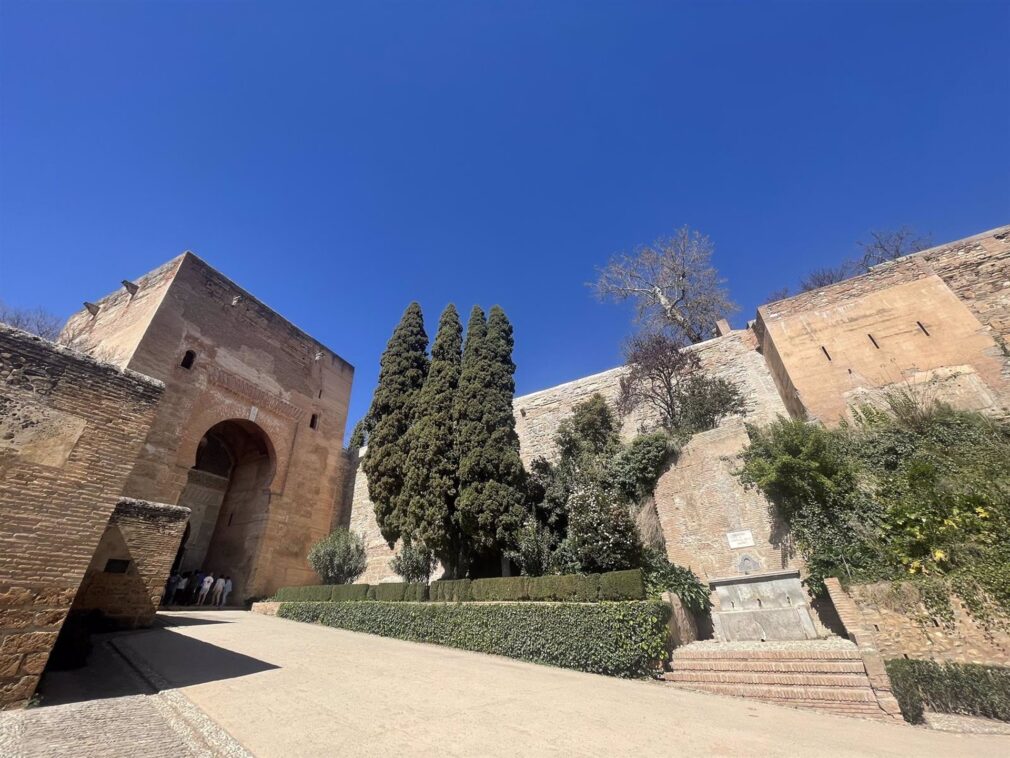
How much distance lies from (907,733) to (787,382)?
7782mm

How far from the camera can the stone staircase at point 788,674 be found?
14.9 ft

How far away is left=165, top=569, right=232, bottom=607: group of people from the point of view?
12.8 meters

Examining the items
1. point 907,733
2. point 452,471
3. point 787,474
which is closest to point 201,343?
point 452,471

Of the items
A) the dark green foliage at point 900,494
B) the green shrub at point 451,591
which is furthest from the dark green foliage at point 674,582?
the green shrub at point 451,591

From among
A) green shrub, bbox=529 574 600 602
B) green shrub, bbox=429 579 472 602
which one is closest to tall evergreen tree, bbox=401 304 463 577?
green shrub, bbox=429 579 472 602

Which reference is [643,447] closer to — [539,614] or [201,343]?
[539,614]

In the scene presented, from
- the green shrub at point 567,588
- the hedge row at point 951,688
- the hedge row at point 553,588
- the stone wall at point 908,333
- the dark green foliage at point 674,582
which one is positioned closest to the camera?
the hedge row at point 951,688

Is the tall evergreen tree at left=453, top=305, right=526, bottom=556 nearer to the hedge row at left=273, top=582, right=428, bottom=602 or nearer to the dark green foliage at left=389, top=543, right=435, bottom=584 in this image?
the hedge row at left=273, top=582, right=428, bottom=602

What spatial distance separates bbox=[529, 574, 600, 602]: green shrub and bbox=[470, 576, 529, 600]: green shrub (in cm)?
19

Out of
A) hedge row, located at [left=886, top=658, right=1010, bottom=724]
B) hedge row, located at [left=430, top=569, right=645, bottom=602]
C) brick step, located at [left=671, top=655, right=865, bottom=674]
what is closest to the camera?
hedge row, located at [left=886, top=658, right=1010, bottom=724]

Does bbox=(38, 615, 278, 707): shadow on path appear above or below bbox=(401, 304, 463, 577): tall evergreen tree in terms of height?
below

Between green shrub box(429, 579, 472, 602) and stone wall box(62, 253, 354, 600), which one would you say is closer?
green shrub box(429, 579, 472, 602)

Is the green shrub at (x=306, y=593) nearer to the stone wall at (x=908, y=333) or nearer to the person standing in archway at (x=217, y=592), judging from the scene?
the person standing in archway at (x=217, y=592)

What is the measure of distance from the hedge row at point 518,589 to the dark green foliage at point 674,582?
620mm
